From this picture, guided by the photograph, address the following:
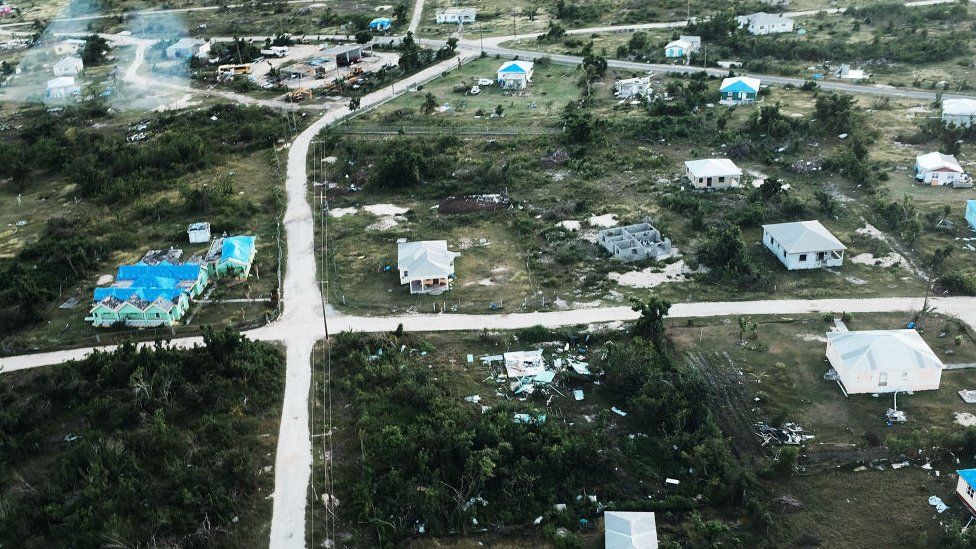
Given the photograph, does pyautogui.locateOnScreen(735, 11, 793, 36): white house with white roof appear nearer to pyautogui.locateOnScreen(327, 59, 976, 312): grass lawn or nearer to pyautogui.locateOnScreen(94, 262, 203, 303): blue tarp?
pyautogui.locateOnScreen(327, 59, 976, 312): grass lawn

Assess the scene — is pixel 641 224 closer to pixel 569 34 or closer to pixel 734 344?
pixel 734 344

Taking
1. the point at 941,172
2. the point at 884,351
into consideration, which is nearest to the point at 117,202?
the point at 884,351

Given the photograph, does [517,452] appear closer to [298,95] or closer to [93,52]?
[298,95]

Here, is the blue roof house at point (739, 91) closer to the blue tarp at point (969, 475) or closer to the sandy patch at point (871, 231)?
the sandy patch at point (871, 231)

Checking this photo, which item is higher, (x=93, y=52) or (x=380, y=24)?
(x=380, y=24)

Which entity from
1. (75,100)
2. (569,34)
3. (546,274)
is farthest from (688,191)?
(75,100)

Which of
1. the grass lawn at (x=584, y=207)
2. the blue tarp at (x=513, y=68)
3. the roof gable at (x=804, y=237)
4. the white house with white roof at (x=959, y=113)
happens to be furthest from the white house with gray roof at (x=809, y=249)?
the blue tarp at (x=513, y=68)
